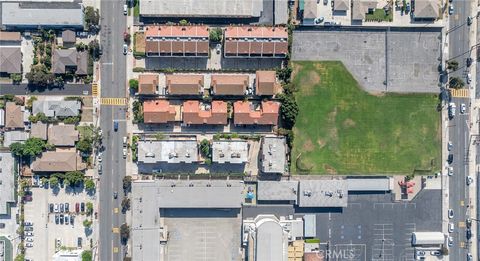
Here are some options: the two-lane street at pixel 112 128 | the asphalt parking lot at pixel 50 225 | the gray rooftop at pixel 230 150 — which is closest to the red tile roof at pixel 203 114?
the gray rooftop at pixel 230 150

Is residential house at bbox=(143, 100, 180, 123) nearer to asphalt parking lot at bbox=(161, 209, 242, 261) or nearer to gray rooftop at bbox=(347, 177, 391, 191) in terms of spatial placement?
asphalt parking lot at bbox=(161, 209, 242, 261)

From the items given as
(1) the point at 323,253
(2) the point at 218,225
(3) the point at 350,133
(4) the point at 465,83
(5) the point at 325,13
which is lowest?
(1) the point at 323,253

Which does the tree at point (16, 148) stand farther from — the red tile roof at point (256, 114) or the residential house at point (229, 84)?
the red tile roof at point (256, 114)

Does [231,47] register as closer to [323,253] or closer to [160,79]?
[160,79]

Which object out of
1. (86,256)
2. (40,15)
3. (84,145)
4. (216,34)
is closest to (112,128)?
(84,145)

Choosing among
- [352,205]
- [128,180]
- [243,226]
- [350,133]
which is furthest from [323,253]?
[128,180]

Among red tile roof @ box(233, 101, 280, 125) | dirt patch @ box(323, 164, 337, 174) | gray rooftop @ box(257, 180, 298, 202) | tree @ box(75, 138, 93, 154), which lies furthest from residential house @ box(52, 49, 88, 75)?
dirt patch @ box(323, 164, 337, 174)
